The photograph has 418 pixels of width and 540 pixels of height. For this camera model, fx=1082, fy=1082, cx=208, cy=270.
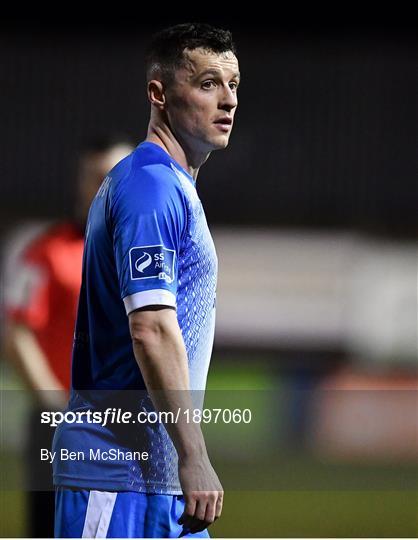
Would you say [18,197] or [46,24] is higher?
[46,24]

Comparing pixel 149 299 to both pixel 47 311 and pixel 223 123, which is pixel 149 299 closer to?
pixel 223 123

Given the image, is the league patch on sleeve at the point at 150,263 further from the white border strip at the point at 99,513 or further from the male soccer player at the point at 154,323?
the white border strip at the point at 99,513

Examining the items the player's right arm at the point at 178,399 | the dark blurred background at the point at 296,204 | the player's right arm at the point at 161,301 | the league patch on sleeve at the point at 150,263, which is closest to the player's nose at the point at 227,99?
the player's right arm at the point at 161,301

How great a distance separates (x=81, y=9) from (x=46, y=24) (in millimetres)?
411

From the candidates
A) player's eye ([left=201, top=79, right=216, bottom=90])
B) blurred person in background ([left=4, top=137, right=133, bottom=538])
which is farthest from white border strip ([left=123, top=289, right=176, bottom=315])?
blurred person in background ([left=4, top=137, right=133, bottom=538])

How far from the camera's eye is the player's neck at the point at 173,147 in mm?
A: 2461

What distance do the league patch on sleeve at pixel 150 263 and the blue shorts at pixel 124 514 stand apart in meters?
0.48

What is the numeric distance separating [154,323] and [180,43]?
0.70m

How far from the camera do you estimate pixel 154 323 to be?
2.15 metres

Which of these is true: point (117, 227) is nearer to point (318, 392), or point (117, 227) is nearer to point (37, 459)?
point (37, 459)

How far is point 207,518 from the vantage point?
2.15m

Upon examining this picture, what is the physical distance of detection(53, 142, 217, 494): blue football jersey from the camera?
2.26 meters

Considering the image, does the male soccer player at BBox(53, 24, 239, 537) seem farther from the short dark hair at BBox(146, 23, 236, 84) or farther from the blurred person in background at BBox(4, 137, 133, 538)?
the blurred person in background at BBox(4, 137, 133, 538)

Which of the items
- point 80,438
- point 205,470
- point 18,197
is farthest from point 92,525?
point 18,197
